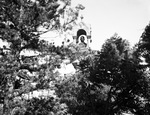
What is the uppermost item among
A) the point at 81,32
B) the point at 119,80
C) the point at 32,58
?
the point at 81,32

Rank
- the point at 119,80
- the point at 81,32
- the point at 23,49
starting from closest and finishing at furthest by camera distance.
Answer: the point at 23,49 → the point at 119,80 → the point at 81,32

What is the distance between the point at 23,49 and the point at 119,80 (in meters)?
11.8

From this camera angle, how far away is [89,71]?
20984 millimetres

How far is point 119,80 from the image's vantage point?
18.8 metres

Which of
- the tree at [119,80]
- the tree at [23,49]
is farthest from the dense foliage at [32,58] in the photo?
the tree at [119,80]

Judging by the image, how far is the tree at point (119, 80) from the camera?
18.8 metres

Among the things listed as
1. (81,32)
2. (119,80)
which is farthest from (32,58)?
(81,32)

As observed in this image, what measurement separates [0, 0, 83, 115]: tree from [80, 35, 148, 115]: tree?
10126 mm

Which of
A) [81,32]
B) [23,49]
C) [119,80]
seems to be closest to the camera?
[23,49]

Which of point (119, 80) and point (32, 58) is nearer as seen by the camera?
point (32, 58)

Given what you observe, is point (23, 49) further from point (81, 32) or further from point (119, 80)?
point (81, 32)

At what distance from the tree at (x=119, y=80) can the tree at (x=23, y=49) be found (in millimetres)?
10126

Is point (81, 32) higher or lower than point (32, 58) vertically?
higher

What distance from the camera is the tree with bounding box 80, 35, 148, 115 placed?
1875 cm
